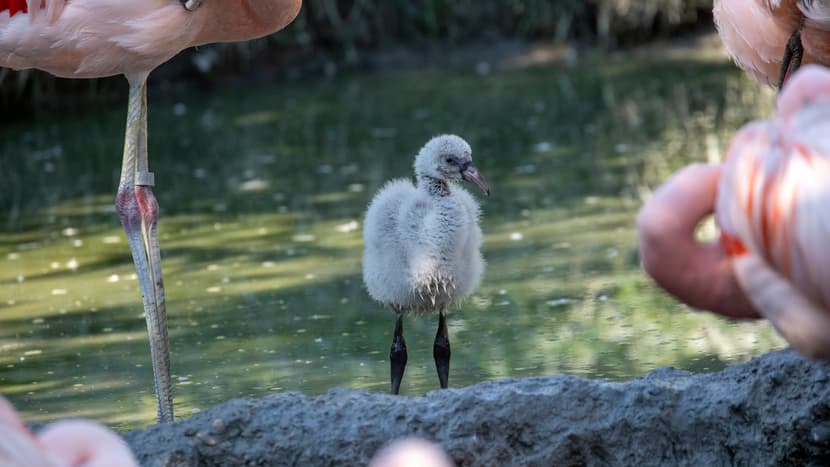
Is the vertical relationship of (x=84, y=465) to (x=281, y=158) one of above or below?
above

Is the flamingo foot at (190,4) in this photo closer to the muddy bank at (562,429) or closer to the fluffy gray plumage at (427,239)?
the fluffy gray plumage at (427,239)

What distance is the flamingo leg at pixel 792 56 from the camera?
13.0ft

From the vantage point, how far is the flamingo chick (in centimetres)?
386

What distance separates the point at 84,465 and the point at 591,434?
1.37m

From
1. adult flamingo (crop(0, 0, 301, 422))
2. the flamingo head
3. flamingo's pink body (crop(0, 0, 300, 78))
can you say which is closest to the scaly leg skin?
adult flamingo (crop(0, 0, 301, 422))

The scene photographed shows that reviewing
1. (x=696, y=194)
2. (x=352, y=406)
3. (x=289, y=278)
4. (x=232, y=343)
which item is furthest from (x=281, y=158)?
(x=696, y=194)

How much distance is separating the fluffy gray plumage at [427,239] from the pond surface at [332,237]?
0.27 m

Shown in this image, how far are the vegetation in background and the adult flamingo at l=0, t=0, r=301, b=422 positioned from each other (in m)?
7.08

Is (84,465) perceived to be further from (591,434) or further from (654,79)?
(654,79)

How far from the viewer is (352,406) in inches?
124

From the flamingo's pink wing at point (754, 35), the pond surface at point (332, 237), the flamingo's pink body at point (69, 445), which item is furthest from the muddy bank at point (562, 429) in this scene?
the flamingo's pink wing at point (754, 35)

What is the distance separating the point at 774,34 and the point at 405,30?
752 cm

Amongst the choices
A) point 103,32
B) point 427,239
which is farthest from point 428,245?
point 103,32

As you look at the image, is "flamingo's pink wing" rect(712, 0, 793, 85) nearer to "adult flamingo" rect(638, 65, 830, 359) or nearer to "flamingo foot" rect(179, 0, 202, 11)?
"adult flamingo" rect(638, 65, 830, 359)
